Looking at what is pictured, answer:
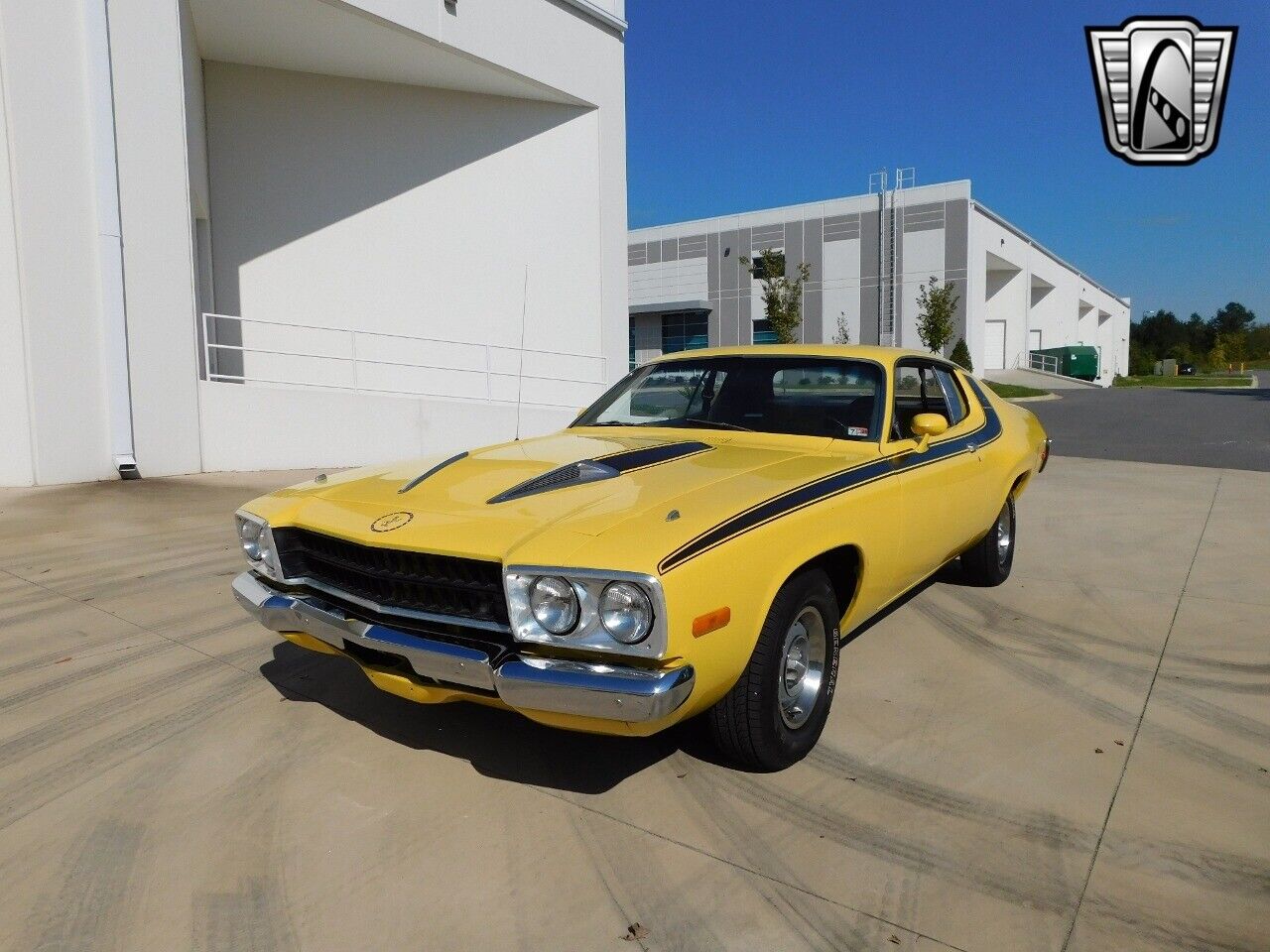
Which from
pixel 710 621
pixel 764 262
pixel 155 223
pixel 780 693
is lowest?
pixel 780 693

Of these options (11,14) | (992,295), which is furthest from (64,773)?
(992,295)

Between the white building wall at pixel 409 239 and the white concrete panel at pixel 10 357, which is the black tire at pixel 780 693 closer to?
the white concrete panel at pixel 10 357

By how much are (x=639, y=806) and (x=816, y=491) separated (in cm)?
115

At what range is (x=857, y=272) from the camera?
4256cm

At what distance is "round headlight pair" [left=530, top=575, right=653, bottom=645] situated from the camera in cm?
235

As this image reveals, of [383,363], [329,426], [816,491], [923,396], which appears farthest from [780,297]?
[816,491]

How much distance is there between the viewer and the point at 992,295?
48.0m

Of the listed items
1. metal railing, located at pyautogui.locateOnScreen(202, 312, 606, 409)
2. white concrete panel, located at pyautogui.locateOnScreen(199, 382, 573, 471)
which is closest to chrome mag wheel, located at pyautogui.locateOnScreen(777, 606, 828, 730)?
white concrete panel, located at pyautogui.locateOnScreen(199, 382, 573, 471)

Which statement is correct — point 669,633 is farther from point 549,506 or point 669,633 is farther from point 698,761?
point 698,761

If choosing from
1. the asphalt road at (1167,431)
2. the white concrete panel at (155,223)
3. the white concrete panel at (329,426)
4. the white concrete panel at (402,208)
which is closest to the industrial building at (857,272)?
the asphalt road at (1167,431)

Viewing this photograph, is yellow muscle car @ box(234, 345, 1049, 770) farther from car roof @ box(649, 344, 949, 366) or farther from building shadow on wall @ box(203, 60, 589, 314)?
building shadow on wall @ box(203, 60, 589, 314)

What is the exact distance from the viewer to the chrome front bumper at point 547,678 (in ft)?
7.59

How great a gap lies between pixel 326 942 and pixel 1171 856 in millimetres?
2188

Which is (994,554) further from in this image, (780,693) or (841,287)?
(841,287)
